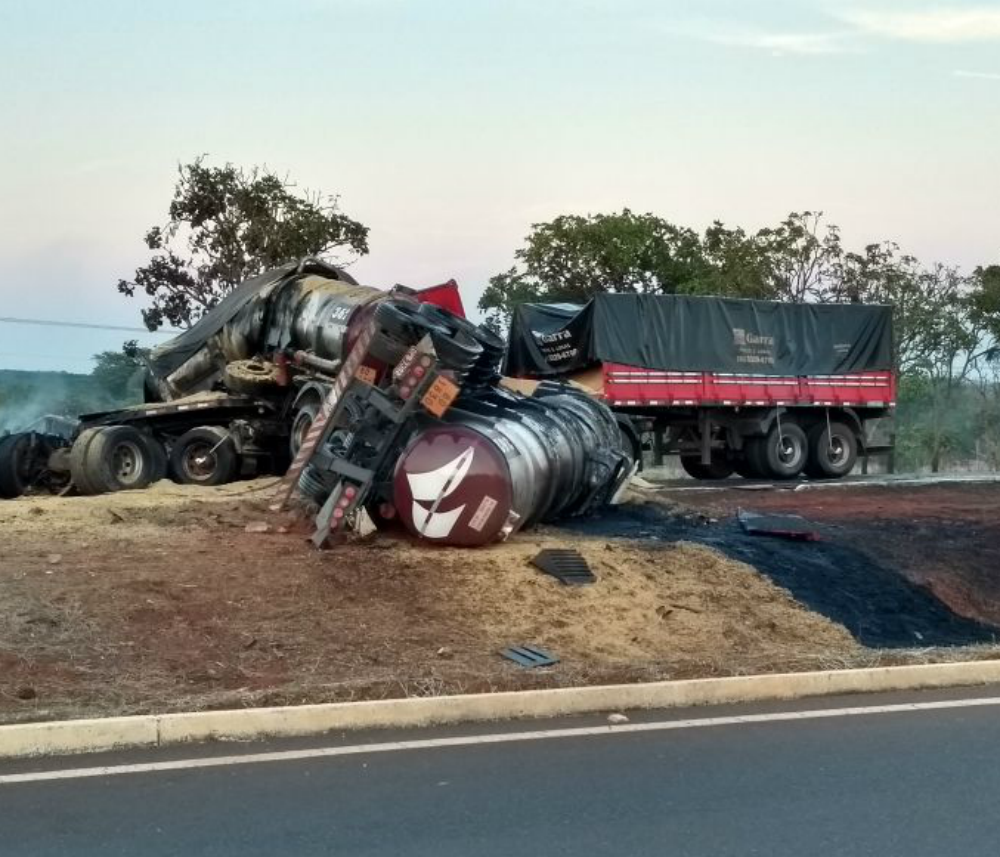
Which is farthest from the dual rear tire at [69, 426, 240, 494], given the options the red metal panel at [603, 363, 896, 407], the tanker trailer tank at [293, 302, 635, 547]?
the red metal panel at [603, 363, 896, 407]

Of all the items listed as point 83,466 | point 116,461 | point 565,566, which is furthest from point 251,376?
point 565,566

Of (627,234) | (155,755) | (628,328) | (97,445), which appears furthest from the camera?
(627,234)

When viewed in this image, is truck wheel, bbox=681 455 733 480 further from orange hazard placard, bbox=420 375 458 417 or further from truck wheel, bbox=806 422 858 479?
orange hazard placard, bbox=420 375 458 417

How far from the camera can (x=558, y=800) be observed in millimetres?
6008

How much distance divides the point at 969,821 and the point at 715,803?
1050 millimetres

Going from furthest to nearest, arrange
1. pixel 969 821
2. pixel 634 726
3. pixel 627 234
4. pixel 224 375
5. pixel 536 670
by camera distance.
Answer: pixel 627 234
pixel 224 375
pixel 536 670
pixel 634 726
pixel 969 821

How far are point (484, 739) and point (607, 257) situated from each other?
34404mm

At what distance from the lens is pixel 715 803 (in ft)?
19.7

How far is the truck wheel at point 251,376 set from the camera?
17.1 m

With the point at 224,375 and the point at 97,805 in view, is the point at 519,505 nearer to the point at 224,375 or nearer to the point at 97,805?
the point at 97,805

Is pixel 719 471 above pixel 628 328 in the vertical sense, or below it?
below

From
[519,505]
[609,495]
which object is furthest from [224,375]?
[519,505]

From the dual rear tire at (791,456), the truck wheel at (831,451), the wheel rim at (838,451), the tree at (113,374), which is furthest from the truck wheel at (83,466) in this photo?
the tree at (113,374)

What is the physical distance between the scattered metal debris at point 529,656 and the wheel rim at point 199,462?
9140mm
